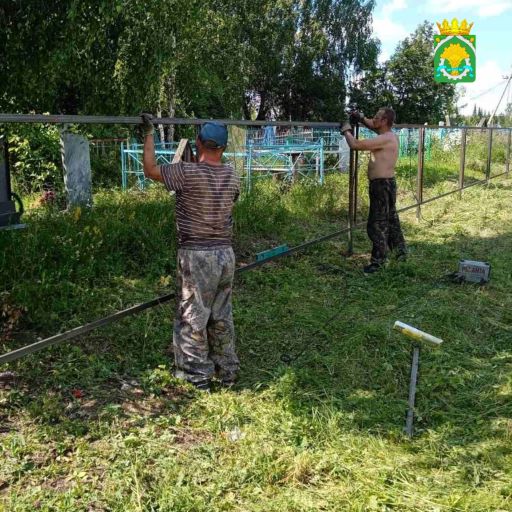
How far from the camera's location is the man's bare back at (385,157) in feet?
20.7

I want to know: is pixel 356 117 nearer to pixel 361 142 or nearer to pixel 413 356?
pixel 361 142

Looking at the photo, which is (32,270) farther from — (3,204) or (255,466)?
(255,466)

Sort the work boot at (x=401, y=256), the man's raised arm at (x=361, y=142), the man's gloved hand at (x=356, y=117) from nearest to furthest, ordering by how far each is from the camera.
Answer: the man's raised arm at (x=361, y=142) < the man's gloved hand at (x=356, y=117) < the work boot at (x=401, y=256)

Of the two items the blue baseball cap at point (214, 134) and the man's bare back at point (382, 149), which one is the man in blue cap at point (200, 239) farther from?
the man's bare back at point (382, 149)

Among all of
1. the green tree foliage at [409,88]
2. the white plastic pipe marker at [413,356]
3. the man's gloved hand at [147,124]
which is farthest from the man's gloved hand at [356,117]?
the green tree foliage at [409,88]

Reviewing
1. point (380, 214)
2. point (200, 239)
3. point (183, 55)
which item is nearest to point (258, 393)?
point (200, 239)

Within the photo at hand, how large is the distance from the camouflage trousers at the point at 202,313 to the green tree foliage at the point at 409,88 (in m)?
31.1

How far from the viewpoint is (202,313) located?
3.57m

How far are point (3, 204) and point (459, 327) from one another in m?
4.19

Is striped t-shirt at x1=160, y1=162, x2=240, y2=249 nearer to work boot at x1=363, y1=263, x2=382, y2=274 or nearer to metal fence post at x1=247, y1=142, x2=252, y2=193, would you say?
work boot at x1=363, y1=263, x2=382, y2=274

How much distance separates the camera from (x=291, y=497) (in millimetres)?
2584

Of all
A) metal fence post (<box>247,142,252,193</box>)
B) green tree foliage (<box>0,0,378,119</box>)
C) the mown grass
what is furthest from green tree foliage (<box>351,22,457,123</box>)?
the mown grass

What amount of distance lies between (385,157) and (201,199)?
3381 mm

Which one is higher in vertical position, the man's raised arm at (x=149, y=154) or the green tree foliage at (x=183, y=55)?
the green tree foliage at (x=183, y=55)
